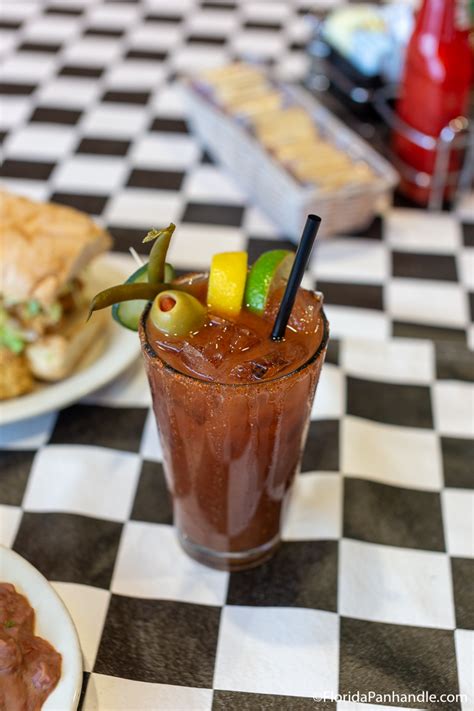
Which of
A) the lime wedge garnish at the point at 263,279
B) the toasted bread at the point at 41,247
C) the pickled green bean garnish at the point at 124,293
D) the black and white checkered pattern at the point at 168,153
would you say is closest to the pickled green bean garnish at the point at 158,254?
the pickled green bean garnish at the point at 124,293

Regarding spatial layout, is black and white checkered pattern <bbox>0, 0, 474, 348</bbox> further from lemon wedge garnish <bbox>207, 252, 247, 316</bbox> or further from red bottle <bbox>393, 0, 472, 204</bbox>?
lemon wedge garnish <bbox>207, 252, 247, 316</bbox>

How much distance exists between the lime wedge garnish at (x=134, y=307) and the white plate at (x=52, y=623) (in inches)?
14.8

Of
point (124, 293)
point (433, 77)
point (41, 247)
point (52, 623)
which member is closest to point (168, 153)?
point (433, 77)

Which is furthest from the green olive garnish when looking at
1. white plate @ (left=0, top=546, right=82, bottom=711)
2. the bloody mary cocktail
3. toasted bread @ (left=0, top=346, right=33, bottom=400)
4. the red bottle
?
the red bottle

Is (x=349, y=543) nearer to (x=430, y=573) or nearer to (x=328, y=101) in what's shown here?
(x=430, y=573)

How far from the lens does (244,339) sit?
3.50 feet

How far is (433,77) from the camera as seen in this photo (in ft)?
7.12

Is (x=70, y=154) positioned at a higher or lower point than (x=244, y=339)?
lower

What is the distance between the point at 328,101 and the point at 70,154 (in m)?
0.92

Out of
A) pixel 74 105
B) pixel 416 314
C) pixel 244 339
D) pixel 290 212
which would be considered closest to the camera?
pixel 244 339

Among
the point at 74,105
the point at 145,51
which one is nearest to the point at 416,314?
the point at 74,105

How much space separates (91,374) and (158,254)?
568mm

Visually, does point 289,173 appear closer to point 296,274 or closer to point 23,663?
point 296,274

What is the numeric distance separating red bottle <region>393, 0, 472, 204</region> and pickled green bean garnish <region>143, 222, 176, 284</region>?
1418mm
